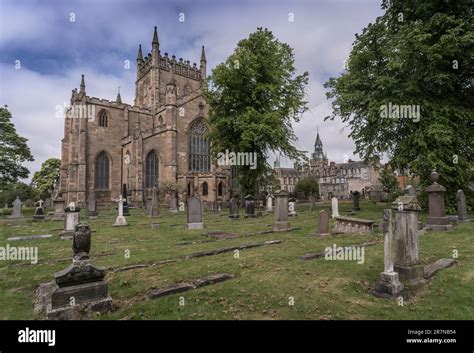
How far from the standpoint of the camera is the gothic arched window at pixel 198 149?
3869 cm

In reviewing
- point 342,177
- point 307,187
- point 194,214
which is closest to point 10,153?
point 194,214

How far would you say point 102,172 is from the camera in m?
37.5

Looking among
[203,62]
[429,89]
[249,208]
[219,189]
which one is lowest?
[249,208]

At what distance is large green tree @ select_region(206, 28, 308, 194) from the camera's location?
2166 centimetres

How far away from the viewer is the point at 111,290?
5340mm

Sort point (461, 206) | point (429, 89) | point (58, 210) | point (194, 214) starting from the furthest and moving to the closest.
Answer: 1. point (58, 210)
2. point (429, 89)
3. point (194, 214)
4. point (461, 206)

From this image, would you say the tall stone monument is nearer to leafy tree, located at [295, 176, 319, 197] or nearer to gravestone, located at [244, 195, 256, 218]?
gravestone, located at [244, 195, 256, 218]

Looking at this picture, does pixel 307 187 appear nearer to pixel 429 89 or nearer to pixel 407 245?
pixel 429 89

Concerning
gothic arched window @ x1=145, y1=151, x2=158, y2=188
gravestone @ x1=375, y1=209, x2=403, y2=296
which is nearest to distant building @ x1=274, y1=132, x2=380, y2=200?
gothic arched window @ x1=145, y1=151, x2=158, y2=188

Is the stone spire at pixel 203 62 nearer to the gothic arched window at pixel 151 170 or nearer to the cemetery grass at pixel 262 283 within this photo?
the gothic arched window at pixel 151 170

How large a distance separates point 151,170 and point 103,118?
10.6 meters
